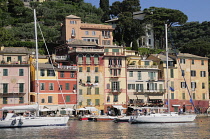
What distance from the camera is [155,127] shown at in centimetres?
6681

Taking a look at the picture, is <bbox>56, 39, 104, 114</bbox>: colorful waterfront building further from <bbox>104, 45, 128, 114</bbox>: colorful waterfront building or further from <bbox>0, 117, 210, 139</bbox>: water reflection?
<bbox>0, 117, 210, 139</bbox>: water reflection

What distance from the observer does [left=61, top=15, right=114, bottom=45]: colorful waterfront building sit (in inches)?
4422

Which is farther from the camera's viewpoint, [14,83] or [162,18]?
[162,18]

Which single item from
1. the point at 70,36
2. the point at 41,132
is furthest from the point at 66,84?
the point at 41,132

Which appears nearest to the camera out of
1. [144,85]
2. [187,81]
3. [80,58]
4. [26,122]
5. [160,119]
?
[26,122]

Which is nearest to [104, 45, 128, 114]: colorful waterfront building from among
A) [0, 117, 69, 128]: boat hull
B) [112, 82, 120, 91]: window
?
[112, 82, 120, 91]: window

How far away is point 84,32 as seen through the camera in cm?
11438

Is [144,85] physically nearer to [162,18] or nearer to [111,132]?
[162,18]

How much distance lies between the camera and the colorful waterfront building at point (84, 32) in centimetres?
11231

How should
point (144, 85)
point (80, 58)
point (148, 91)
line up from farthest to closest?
point (144, 85), point (148, 91), point (80, 58)

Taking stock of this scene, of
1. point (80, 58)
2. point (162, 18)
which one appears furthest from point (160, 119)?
point (162, 18)

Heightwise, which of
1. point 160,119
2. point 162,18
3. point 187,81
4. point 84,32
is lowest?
point 160,119

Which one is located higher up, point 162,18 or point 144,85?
point 162,18

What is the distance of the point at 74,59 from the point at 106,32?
24.0 metres
